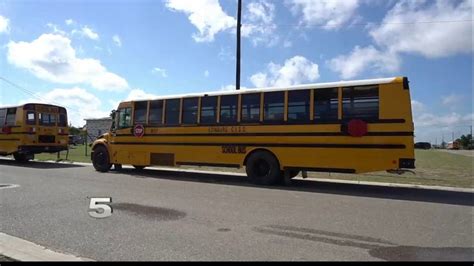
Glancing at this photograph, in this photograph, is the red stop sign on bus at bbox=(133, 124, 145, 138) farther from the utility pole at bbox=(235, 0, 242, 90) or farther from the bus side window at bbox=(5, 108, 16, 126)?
the bus side window at bbox=(5, 108, 16, 126)

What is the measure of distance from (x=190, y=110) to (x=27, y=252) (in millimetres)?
10211

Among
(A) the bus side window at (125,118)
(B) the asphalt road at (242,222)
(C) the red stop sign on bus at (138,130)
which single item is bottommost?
(B) the asphalt road at (242,222)

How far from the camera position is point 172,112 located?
1617 cm

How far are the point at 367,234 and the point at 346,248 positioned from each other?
103 centimetres

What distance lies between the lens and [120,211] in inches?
350

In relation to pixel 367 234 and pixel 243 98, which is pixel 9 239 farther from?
pixel 243 98

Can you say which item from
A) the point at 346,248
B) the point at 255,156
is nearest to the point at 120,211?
the point at 346,248

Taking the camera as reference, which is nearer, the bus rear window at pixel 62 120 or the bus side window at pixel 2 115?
the bus side window at pixel 2 115

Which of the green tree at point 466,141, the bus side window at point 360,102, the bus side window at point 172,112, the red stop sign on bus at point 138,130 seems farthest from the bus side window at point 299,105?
the green tree at point 466,141

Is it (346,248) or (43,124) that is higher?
(43,124)

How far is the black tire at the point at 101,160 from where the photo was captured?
58.6ft

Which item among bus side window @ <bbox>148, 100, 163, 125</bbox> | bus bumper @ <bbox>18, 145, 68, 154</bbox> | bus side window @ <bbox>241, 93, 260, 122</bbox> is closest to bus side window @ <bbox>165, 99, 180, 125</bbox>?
bus side window @ <bbox>148, 100, 163, 125</bbox>

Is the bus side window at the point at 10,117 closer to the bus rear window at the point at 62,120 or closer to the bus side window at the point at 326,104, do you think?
the bus rear window at the point at 62,120

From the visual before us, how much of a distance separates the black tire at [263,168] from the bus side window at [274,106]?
1.11 meters
